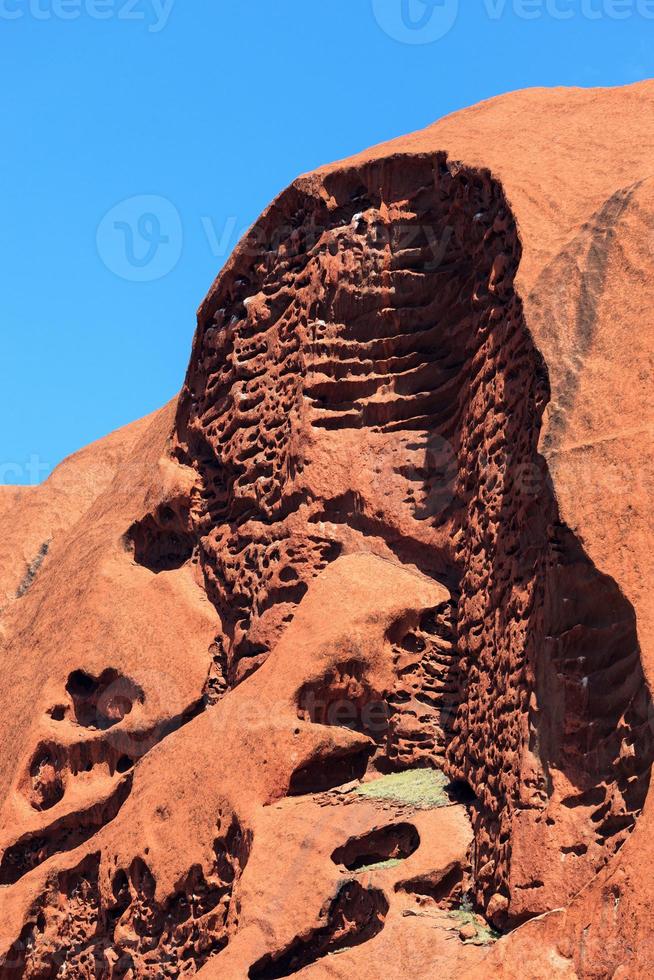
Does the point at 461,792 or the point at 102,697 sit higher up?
the point at 102,697

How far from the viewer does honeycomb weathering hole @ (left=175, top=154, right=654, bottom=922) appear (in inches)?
335

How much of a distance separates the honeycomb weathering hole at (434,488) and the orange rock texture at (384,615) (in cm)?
3

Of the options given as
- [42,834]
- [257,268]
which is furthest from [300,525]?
[42,834]

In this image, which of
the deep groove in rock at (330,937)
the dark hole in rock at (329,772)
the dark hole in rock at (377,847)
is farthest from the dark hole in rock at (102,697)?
the deep groove in rock at (330,937)

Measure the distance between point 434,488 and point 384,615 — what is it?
1.18m

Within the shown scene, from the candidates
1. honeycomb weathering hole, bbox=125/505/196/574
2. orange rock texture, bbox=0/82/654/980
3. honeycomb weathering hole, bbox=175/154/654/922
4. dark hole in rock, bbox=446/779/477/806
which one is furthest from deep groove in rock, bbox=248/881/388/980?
honeycomb weathering hole, bbox=125/505/196/574

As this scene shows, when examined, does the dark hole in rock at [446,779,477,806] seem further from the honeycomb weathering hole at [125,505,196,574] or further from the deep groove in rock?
the honeycomb weathering hole at [125,505,196,574]

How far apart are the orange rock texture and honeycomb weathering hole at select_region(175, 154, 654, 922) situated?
0.03 m

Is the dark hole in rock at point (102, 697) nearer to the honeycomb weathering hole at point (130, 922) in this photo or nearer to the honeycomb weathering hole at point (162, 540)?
the honeycomb weathering hole at point (162, 540)

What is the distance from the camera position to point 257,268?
13406 millimetres

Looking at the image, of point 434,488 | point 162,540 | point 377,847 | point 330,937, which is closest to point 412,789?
point 377,847

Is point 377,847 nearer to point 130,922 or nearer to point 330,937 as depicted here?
point 330,937

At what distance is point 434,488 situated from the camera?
1153 centimetres

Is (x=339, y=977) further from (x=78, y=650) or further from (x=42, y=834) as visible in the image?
(x=78, y=650)
